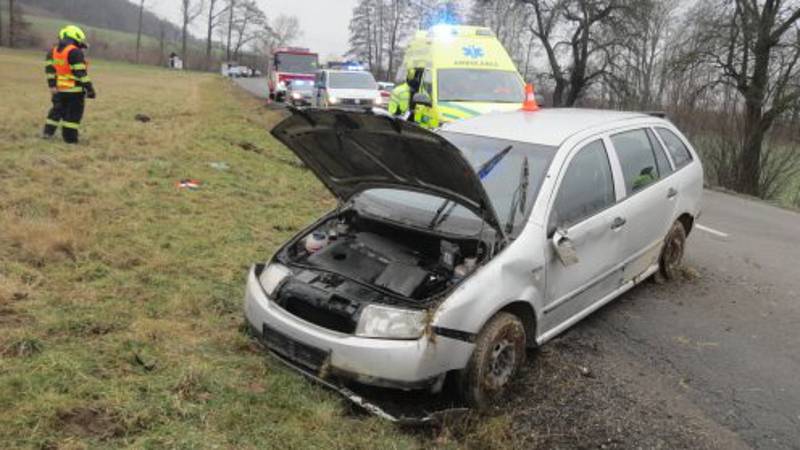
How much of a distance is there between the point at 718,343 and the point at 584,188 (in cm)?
162

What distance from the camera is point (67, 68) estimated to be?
11.0 metres

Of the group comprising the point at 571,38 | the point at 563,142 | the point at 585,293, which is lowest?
the point at 585,293

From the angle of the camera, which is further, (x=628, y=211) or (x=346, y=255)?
(x=628, y=211)

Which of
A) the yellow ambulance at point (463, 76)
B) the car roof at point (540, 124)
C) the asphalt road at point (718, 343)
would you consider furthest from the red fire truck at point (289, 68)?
the car roof at point (540, 124)

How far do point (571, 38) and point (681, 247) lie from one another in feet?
95.9

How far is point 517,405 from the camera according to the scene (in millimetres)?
4020

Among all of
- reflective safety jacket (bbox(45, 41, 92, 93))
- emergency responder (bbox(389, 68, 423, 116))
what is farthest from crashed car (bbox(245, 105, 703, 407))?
reflective safety jacket (bbox(45, 41, 92, 93))

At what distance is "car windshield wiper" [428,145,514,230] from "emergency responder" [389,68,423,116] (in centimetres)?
700

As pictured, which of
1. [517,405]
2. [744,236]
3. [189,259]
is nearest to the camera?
[517,405]

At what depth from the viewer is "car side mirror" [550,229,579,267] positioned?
4227 mm

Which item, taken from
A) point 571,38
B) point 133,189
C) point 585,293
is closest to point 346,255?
point 585,293

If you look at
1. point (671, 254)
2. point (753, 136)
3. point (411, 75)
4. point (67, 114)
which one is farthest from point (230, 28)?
point (671, 254)

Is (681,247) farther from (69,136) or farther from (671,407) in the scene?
(69,136)

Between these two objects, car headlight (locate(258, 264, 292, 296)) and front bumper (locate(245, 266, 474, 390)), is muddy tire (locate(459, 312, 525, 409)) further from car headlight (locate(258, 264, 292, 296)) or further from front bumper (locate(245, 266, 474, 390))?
car headlight (locate(258, 264, 292, 296))
